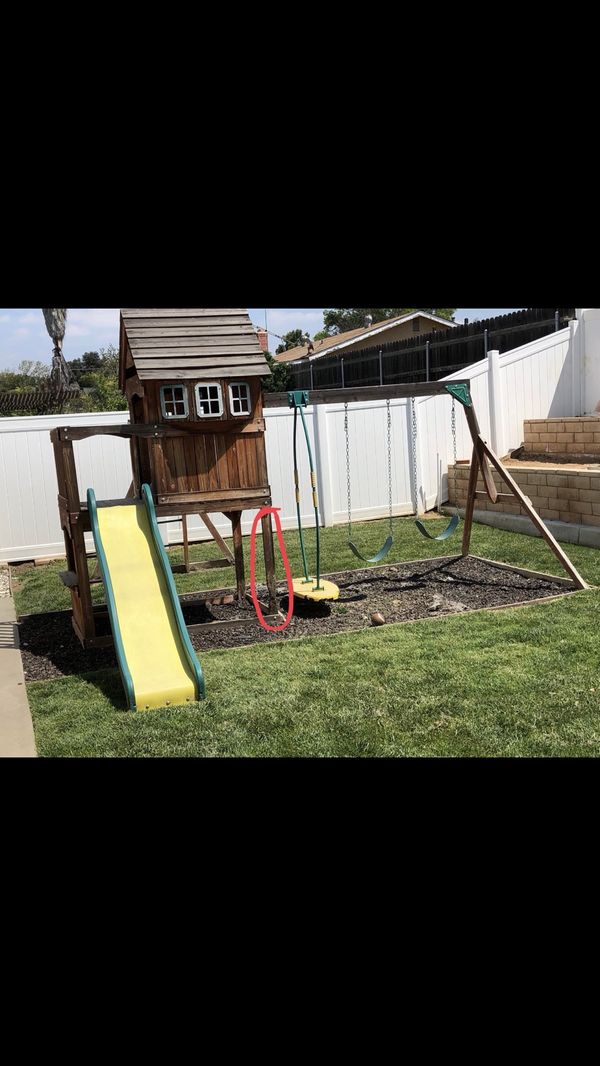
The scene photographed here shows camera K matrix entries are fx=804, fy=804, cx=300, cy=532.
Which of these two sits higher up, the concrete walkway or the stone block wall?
the stone block wall

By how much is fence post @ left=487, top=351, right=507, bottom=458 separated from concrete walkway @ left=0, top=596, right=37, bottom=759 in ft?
25.6

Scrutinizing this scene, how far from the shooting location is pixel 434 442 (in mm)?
12719

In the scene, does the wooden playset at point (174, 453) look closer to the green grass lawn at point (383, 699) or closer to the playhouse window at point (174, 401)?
the playhouse window at point (174, 401)

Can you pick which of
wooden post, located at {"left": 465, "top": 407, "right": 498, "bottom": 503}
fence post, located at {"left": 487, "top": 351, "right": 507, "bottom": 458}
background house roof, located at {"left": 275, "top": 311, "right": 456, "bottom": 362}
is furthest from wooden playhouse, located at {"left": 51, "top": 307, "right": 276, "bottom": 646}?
background house roof, located at {"left": 275, "top": 311, "right": 456, "bottom": 362}

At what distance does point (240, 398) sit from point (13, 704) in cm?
325

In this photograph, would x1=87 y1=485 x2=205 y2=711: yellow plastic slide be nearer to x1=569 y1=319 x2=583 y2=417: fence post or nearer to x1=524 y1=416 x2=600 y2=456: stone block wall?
x1=524 y1=416 x2=600 y2=456: stone block wall

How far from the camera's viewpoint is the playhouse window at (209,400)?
701 centimetres

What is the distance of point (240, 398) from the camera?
7.18 meters

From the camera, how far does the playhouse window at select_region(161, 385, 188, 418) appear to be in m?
6.94

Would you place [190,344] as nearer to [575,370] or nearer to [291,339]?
[575,370]
